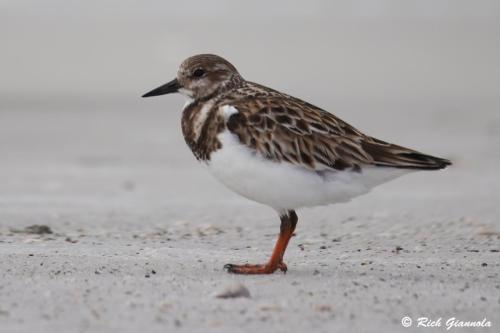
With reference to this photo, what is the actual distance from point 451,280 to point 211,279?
54.1 inches

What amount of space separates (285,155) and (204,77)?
967mm

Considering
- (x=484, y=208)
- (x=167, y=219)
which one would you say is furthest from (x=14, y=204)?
(x=484, y=208)

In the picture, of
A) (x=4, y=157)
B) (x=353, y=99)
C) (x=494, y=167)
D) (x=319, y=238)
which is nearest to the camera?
(x=319, y=238)

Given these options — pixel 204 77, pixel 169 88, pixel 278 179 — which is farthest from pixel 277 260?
pixel 169 88

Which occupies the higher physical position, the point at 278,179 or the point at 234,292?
the point at 278,179

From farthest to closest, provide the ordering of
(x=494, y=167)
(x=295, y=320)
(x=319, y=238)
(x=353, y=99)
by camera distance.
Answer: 1. (x=353, y=99)
2. (x=494, y=167)
3. (x=319, y=238)
4. (x=295, y=320)

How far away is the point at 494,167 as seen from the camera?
1135 centimetres

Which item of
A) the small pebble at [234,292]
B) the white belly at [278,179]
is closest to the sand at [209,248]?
the small pebble at [234,292]

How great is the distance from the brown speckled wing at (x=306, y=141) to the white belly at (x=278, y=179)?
5cm

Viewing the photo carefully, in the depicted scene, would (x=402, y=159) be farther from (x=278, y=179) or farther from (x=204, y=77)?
(x=204, y=77)

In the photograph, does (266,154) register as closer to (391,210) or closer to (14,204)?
(391,210)

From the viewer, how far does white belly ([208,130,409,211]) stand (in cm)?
511

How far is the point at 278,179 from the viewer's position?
5.11m

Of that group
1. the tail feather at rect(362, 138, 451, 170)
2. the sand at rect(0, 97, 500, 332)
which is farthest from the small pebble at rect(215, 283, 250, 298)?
the tail feather at rect(362, 138, 451, 170)
